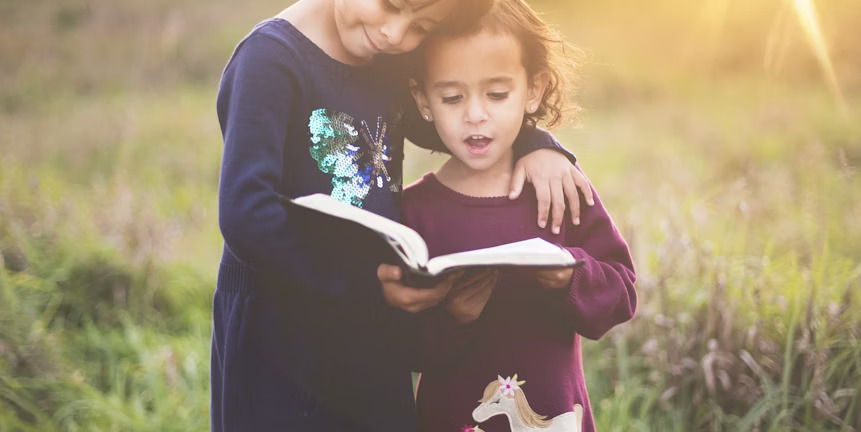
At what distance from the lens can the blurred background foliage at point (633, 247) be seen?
294 centimetres

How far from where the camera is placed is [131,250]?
4246 millimetres

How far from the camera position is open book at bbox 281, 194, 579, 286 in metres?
1.39

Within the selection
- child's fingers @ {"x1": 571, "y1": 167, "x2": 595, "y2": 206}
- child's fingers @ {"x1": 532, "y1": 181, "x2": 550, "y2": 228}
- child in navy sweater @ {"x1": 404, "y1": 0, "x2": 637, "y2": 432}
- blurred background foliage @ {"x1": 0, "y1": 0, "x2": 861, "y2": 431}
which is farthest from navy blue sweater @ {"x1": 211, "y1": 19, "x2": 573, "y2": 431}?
blurred background foliage @ {"x1": 0, "y1": 0, "x2": 861, "y2": 431}

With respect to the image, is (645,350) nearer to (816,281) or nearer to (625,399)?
(625,399)

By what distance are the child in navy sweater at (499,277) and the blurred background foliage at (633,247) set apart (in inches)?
19.9

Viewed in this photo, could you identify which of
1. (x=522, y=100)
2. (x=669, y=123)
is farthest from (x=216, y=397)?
(x=669, y=123)

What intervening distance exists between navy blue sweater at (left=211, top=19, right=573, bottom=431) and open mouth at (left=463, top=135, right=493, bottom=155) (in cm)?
21

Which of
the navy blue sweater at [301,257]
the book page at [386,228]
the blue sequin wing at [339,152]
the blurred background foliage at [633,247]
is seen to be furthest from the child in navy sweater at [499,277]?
the blurred background foliage at [633,247]

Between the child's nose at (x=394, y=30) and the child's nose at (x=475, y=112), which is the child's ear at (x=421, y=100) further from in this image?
the child's nose at (x=394, y=30)

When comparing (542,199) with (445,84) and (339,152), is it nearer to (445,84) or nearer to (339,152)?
(445,84)

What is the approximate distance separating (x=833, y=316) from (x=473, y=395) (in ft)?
5.63

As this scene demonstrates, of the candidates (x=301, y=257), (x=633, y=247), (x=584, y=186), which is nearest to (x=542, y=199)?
(x=584, y=186)

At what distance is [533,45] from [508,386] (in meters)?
0.87

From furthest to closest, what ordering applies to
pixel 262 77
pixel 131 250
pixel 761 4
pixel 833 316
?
pixel 761 4
pixel 131 250
pixel 833 316
pixel 262 77
